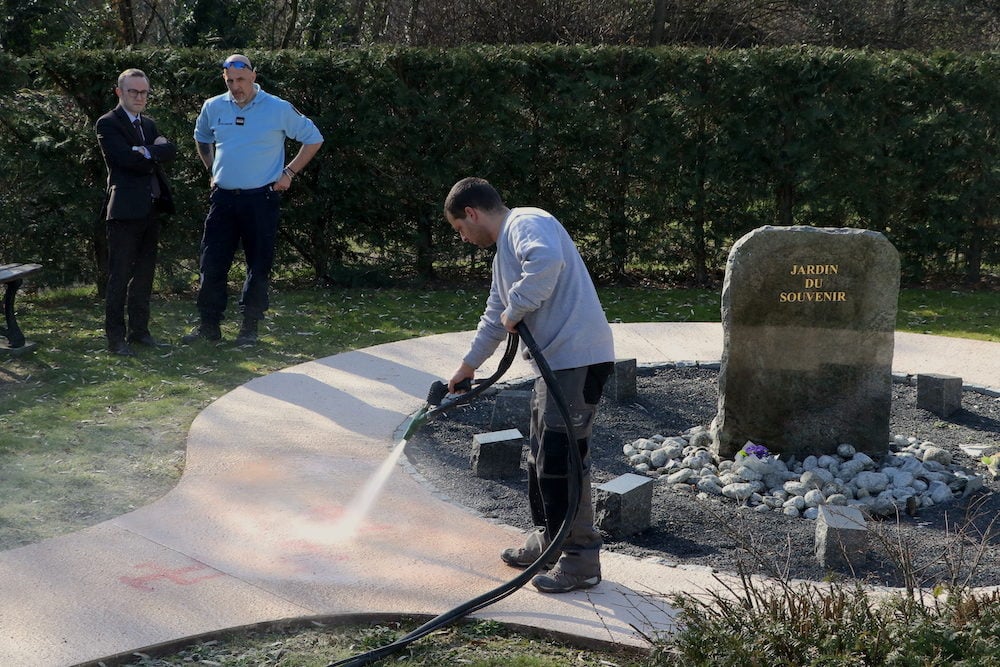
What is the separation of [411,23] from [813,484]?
13200 millimetres

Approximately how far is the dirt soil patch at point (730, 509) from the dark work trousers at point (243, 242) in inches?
90.3

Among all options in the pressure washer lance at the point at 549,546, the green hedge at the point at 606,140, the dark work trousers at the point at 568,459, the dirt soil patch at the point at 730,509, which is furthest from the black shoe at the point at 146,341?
the pressure washer lance at the point at 549,546

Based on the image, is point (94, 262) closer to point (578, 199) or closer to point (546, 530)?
point (578, 199)

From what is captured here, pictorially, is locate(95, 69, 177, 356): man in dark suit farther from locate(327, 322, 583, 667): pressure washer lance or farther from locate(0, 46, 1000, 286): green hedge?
locate(327, 322, 583, 667): pressure washer lance

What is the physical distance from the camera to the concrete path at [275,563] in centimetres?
387

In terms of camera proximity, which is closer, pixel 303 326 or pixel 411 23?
pixel 303 326

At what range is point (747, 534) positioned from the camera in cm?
497

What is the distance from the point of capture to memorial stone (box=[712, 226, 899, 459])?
19.6 feet

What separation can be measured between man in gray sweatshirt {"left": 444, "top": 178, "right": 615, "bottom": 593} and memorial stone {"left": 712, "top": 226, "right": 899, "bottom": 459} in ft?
6.69

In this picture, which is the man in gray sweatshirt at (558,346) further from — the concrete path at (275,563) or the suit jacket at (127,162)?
the suit jacket at (127,162)

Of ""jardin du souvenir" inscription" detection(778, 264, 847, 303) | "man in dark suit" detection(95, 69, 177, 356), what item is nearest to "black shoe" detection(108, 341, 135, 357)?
"man in dark suit" detection(95, 69, 177, 356)

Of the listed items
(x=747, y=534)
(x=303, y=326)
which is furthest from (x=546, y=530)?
(x=303, y=326)

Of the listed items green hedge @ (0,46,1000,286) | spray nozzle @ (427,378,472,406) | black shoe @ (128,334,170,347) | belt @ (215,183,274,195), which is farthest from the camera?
green hedge @ (0,46,1000,286)

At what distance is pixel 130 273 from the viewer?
8250mm
